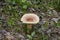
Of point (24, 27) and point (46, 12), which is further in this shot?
point (46, 12)

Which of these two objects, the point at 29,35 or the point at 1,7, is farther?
the point at 1,7

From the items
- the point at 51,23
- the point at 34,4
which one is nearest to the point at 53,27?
the point at 51,23

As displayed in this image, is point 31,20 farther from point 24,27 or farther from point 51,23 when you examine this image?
point 51,23

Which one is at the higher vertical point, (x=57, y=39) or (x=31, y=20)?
(x=31, y=20)

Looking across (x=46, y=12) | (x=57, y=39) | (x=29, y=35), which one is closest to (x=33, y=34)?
(x=29, y=35)

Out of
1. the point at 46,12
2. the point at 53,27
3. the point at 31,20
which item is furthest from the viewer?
the point at 46,12

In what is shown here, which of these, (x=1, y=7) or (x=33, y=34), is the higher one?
(x=1, y=7)

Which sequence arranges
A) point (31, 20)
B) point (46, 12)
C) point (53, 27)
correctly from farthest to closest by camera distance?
point (46, 12), point (53, 27), point (31, 20)

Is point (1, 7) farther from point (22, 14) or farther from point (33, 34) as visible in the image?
point (33, 34)
